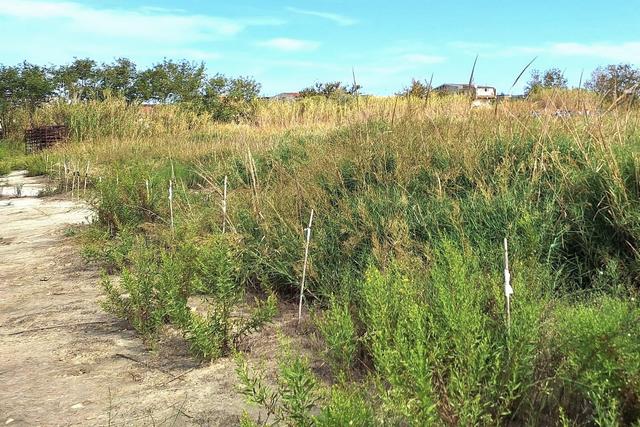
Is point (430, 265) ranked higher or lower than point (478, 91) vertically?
lower

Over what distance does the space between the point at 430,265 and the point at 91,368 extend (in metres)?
2.05

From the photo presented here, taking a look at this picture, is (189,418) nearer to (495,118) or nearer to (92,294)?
(92,294)

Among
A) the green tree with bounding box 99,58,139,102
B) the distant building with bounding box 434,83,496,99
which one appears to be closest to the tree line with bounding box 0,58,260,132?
the green tree with bounding box 99,58,139,102

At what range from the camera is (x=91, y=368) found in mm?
3354

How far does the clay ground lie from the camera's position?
2809mm

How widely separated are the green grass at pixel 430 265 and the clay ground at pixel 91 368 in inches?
7.3

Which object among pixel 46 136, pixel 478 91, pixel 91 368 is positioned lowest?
pixel 91 368

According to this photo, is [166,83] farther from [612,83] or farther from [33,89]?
[612,83]

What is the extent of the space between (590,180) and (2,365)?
399 cm

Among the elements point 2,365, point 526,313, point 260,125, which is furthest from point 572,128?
point 260,125

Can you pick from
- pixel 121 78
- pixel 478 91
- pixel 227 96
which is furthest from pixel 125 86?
pixel 478 91

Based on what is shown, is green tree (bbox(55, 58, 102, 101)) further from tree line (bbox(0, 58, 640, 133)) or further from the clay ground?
the clay ground

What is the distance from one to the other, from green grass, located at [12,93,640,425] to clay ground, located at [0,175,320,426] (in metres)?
0.19

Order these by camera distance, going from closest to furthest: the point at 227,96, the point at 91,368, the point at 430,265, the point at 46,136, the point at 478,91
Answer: the point at 91,368, the point at 430,265, the point at 478,91, the point at 46,136, the point at 227,96
